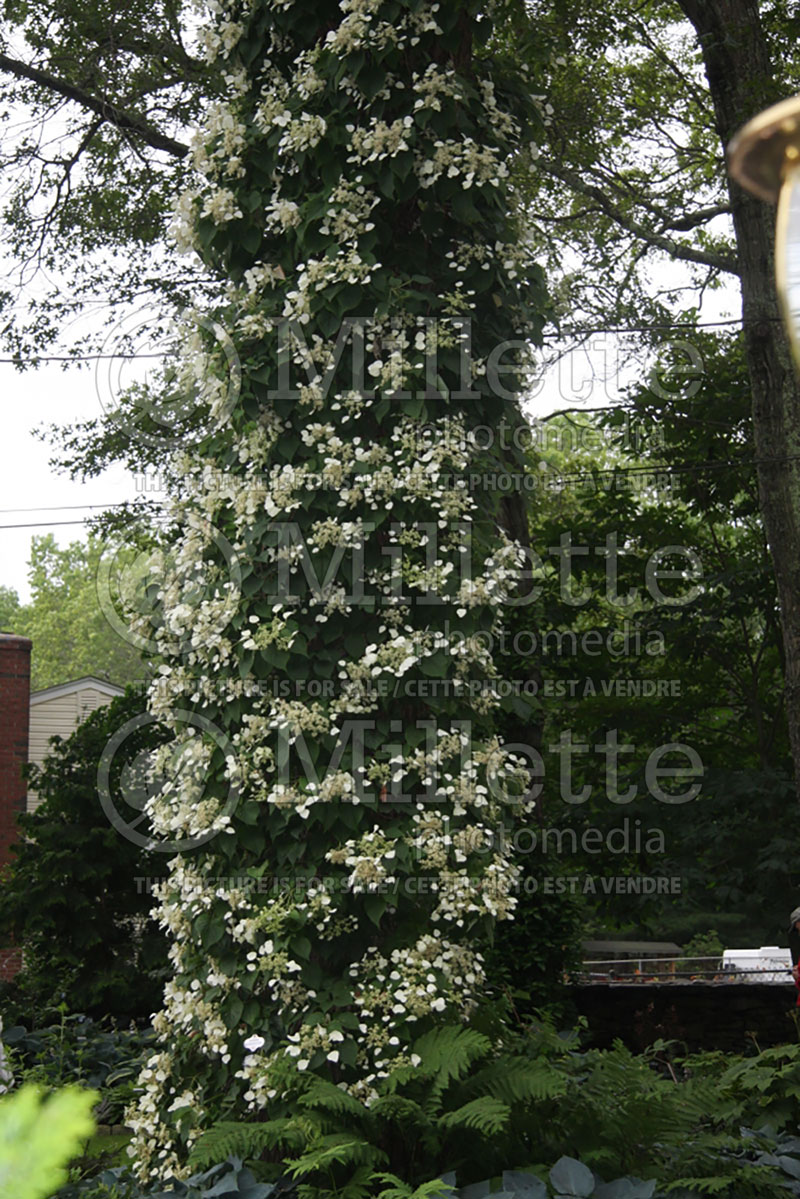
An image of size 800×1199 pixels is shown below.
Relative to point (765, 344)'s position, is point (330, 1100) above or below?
below

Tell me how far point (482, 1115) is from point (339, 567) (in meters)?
2.13

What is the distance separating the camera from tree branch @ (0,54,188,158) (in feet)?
40.2

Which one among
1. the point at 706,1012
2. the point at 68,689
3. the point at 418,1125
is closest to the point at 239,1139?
the point at 418,1125

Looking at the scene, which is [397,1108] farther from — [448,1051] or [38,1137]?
[38,1137]

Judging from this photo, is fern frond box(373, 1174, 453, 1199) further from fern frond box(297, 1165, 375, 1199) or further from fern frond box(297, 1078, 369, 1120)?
fern frond box(297, 1078, 369, 1120)

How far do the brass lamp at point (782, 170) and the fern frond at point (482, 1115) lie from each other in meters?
3.13

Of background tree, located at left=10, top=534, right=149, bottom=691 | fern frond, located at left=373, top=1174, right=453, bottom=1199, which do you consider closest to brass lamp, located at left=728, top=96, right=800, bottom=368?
fern frond, located at left=373, top=1174, right=453, bottom=1199

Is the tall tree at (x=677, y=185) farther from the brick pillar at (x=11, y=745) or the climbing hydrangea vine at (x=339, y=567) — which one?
the brick pillar at (x=11, y=745)

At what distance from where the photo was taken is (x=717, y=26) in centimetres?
989

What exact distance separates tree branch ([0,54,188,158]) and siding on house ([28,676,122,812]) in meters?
13.3

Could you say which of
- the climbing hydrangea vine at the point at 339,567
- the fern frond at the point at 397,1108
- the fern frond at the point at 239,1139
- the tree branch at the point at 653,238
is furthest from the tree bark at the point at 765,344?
the fern frond at the point at 239,1139

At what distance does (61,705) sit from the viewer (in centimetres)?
2406

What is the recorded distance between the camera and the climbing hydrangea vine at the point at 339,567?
4.38m

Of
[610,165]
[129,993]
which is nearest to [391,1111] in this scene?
[129,993]
